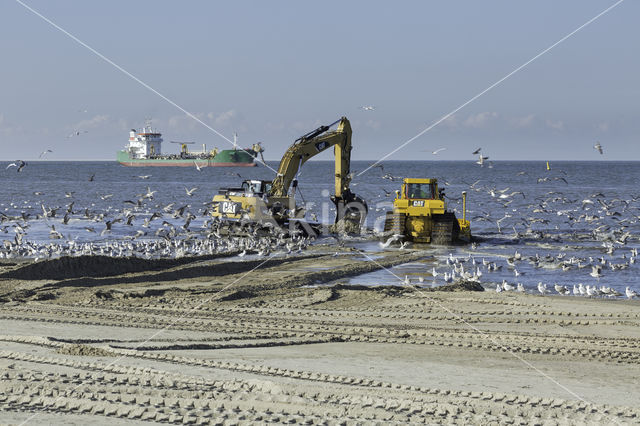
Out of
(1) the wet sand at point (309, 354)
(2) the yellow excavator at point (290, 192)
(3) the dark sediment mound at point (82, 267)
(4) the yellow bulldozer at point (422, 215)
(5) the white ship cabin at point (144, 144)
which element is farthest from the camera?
(5) the white ship cabin at point (144, 144)

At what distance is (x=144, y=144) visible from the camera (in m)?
131

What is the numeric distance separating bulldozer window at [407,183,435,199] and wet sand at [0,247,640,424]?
9724 mm

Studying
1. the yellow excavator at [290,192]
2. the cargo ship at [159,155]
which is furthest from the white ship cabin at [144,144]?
the yellow excavator at [290,192]

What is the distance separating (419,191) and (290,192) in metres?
5.21

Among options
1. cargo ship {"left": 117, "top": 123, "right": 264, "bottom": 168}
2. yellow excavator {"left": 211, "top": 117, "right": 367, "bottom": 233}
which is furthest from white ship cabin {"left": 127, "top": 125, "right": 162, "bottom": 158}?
yellow excavator {"left": 211, "top": 117, "right": 367, "bottom": 233}

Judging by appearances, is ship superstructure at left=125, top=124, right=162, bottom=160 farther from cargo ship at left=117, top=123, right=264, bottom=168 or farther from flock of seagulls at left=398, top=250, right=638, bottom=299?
flock of seagulls at left=398, top=250, right=638, bottom=299

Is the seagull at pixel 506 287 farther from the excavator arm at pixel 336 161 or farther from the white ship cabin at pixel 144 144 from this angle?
the white ship cabin at pixel 144 144

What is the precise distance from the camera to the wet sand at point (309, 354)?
7.85m

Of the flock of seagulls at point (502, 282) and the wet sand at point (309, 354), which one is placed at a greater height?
the flock of seagulls at point (502, 282)

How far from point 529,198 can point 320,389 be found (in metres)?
55.5

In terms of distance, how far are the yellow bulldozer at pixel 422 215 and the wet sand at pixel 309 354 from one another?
9.46 meters

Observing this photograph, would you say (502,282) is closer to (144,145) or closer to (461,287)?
(461,287)

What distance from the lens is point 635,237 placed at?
3184 centimetres

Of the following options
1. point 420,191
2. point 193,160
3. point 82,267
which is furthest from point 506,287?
point 193,160
